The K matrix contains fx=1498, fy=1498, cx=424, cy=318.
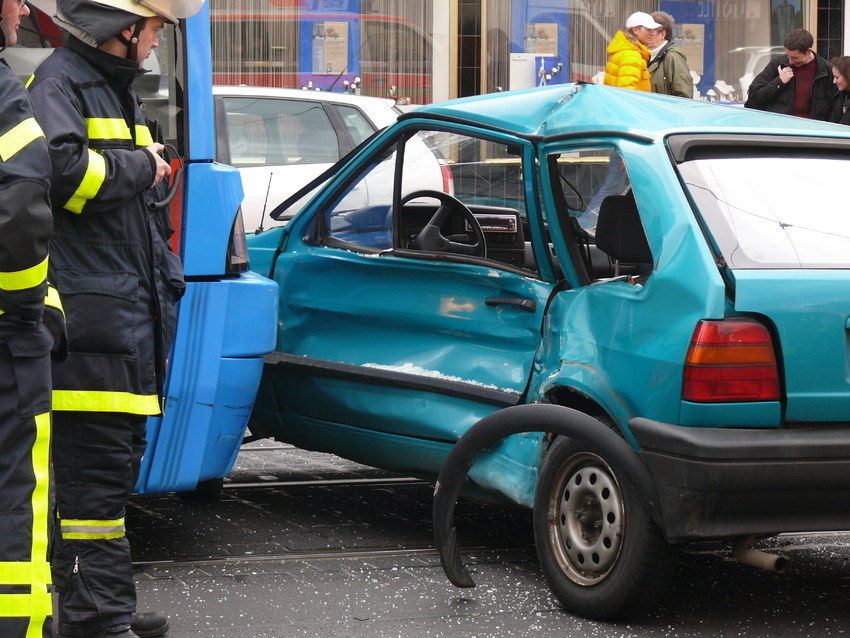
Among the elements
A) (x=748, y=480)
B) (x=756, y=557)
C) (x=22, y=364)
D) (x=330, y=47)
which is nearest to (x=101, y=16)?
(x=22, y=364)

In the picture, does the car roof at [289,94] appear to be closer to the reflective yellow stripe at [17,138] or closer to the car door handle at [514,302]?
the car door handle at [514,302]

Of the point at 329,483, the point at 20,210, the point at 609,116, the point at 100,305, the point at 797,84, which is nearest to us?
the point at 20,210

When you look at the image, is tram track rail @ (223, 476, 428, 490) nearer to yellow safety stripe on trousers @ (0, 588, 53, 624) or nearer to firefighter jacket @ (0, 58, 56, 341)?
yellow safety stripe on trousers @ (0, 588, 53, 624)

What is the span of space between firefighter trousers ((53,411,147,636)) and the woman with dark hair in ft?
25.0

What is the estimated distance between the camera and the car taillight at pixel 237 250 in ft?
16.5

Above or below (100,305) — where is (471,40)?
above

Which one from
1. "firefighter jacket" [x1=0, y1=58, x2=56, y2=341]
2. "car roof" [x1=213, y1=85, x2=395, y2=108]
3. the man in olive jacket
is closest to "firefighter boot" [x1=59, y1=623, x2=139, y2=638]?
"firefighter jacket" [x1=0, y1=58, x2=56, y2=341]

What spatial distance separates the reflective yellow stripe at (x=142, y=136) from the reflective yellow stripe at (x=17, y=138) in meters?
0.95

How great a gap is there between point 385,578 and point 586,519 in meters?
0.77

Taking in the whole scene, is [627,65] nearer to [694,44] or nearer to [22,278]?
[694,44]

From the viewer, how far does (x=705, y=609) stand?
4.68 meters

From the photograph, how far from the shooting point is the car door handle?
16.2 ft

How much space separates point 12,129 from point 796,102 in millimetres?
8612

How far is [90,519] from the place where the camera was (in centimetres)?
405
